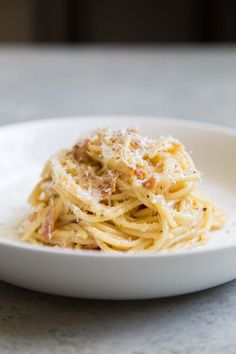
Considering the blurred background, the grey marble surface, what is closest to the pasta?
the grey marble surface

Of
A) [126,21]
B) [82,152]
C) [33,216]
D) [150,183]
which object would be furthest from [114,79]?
[126,21]

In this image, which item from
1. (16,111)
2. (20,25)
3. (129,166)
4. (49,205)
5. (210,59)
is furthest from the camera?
(20,25)

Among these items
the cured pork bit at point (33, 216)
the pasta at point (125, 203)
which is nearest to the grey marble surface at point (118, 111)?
the pasta at point (125, 203)

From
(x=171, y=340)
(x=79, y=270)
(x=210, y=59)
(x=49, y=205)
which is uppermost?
(x=210, y=59)

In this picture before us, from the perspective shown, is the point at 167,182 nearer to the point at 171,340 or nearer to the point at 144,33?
the point at 171,340

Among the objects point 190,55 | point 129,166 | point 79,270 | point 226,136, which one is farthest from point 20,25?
point 79,270

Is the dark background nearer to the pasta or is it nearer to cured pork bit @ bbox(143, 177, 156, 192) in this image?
the pasta
